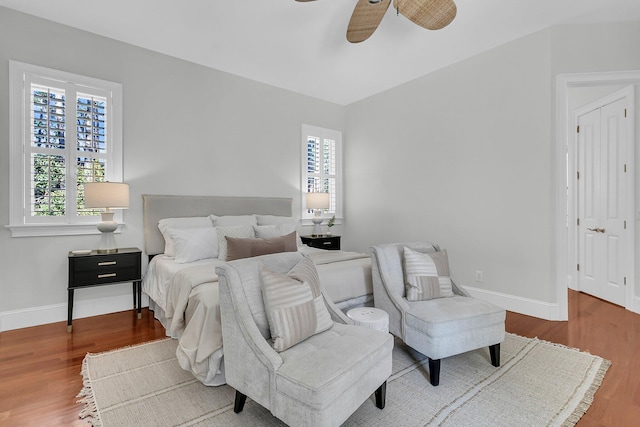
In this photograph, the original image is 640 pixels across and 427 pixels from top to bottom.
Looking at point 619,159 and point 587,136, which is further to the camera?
point 587,136

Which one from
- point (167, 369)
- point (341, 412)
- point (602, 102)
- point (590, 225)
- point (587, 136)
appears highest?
point (602, 102)

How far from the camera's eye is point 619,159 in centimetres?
369

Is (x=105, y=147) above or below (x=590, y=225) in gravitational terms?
above

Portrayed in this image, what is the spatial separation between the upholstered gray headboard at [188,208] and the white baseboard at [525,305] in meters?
2.90

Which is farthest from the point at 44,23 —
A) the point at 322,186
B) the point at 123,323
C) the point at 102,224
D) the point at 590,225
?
the point at 590,225

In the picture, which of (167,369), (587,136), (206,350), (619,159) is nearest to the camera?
(206,350)

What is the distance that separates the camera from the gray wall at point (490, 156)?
3254 millimetres

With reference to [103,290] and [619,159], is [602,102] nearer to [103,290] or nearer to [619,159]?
[619,159]

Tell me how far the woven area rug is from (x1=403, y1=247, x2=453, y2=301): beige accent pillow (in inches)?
19.5

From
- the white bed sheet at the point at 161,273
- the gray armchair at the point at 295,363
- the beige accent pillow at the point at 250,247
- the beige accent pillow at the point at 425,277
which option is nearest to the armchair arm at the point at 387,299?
the beige accent pillow at the point at 425,277

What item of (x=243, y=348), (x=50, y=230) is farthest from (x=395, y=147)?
(x=50, y=230)

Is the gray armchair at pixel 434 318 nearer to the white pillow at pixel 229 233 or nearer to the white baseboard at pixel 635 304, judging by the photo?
the white pillow at pixel 229 233

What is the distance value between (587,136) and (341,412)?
4772 mm

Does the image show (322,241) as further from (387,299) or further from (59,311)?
(59,311)
